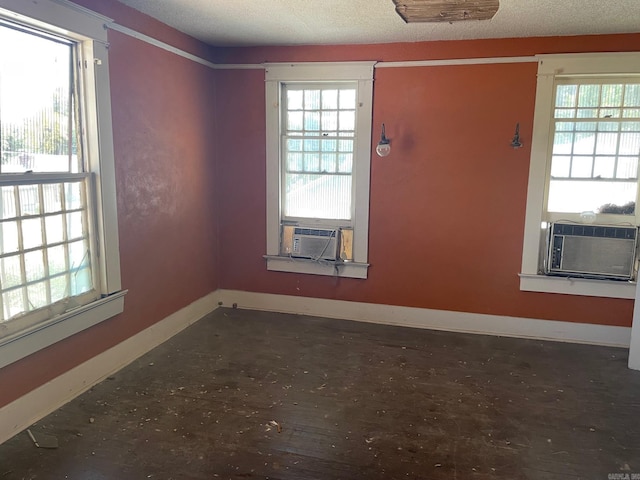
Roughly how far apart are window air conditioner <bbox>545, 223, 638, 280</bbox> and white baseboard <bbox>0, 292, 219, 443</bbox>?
3.18 m

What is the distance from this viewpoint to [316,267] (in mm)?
4438

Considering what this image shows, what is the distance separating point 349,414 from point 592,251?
8.05 ft

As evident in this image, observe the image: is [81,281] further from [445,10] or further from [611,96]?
[611,96]

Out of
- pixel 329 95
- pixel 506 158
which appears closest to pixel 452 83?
pixel 506 158

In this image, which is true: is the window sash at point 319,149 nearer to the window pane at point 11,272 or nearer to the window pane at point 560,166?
the window pane at point 560,166

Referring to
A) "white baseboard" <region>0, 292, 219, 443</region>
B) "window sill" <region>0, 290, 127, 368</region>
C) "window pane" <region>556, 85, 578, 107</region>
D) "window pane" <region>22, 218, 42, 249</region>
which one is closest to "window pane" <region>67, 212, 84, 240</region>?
"window pane" <region>22, 218, 42, 249</region>

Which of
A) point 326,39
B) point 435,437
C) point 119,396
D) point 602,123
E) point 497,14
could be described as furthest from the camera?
point 326,39

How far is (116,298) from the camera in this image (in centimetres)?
323

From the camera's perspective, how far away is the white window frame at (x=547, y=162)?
3596 mm

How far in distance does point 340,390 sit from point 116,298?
1.65 metres

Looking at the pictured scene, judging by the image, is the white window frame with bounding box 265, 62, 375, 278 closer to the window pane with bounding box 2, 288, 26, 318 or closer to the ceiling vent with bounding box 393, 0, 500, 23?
the ceiling vent with bounding box 393, 0, 500, 23

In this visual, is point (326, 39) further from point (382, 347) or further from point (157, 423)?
point (157, 423)

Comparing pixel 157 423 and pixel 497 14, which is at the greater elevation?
pixel 497 14

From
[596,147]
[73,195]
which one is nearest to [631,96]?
[596,147]
